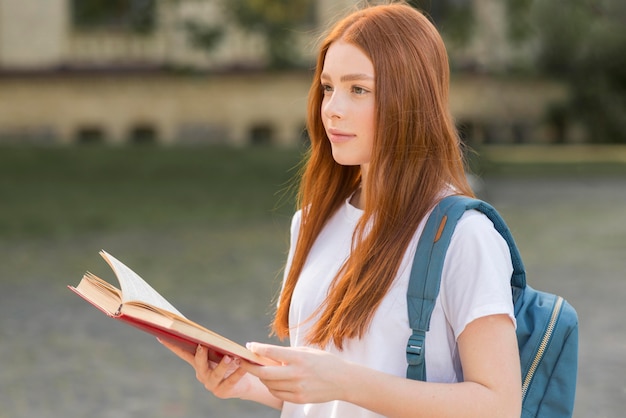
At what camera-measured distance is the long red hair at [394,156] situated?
2412 mm

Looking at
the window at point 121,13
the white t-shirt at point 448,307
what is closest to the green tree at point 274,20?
the window at point 121,13

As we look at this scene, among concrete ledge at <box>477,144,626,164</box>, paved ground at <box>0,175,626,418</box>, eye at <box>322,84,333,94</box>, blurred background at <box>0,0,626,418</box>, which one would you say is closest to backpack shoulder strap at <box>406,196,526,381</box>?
eye at <box>322,84,333,94</box>

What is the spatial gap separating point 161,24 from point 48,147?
12.7ft

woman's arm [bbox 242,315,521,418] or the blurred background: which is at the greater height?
woman's arm [bbox 242,315,521,418]

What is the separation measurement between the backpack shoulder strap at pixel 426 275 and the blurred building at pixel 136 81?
23622mm

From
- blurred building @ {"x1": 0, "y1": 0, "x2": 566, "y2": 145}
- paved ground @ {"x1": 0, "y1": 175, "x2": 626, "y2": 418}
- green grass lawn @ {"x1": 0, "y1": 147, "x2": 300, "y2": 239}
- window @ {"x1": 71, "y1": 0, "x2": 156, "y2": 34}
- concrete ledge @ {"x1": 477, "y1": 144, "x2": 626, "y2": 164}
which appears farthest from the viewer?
concrete ledge @ {"x1": 477, "y1": 144, "x2": 626, "y2": 164}

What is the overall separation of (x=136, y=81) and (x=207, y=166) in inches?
230

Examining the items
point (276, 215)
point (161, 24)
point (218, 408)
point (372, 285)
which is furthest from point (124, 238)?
point (372, 285)

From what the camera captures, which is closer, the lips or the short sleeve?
the short sleeve

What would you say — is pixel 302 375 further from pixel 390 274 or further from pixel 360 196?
pixel 360 196

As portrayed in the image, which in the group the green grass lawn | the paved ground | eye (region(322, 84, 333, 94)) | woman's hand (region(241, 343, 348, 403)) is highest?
eye (region(322, 84, 333, 94))

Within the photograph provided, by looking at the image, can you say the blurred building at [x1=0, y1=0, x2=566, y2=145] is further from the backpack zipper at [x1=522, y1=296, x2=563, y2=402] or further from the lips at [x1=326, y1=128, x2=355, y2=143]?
the backpack zipper at [x1=522, y1=296, x2=563, y2=402]

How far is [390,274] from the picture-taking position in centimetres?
239

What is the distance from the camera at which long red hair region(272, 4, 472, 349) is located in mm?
2412
